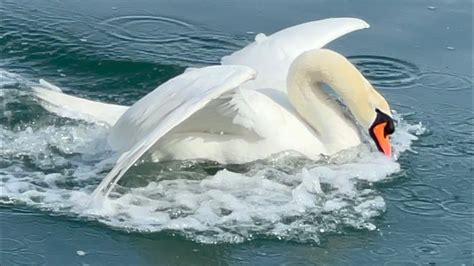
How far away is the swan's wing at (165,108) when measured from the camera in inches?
261

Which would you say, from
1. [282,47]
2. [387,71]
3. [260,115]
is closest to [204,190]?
[260,115]

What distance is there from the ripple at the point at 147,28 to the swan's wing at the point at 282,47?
32.3 inches

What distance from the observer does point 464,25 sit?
9828 millimetres

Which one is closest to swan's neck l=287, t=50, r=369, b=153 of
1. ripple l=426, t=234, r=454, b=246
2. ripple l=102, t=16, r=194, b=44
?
ripple l=426, t=234, r=454, b=246

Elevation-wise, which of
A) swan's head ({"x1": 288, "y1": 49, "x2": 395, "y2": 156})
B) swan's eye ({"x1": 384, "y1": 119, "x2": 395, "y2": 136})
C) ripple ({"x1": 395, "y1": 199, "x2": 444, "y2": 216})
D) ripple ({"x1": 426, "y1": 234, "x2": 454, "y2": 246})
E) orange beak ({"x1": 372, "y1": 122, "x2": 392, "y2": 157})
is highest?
swan's head ({"x1": 288, "y1": 49, "x2": 395, "y2": 156})

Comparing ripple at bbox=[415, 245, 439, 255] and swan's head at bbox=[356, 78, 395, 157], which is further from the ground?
swan's head at bbox=[356, 78, 395, 157]

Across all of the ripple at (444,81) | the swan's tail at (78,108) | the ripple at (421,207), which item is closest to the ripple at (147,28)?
the swan's tail at (78,108)

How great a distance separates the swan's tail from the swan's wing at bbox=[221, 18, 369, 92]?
909 mm

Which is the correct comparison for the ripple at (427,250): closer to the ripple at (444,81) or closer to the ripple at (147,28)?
the ripple at (444,81)

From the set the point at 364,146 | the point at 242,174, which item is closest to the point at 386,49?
the point at 364,146

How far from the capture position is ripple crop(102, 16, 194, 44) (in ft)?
30.9

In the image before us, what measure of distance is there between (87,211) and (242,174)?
3.42 ft

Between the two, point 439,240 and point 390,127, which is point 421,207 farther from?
point 390,127

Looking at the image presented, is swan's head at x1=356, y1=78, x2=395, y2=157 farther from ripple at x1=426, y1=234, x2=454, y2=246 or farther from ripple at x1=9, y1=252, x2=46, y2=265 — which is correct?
ripple at x1=9, y1=252, x2=46, y2=265
